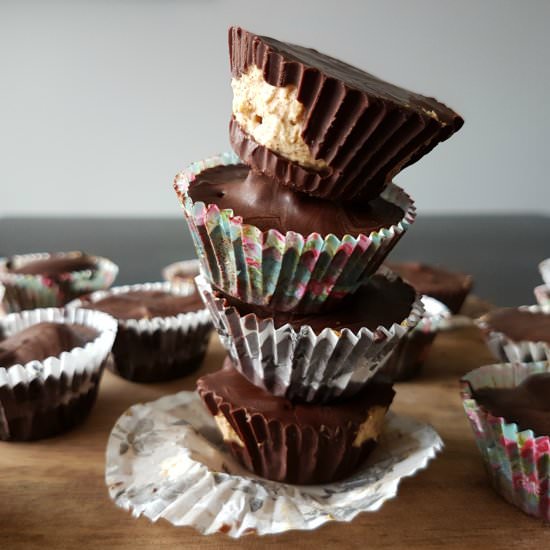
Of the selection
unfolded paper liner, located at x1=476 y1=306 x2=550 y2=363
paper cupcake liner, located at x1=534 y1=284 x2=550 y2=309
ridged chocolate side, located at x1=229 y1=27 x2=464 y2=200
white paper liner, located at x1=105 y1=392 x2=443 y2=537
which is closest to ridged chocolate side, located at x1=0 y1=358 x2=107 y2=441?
white paper liner, located at x1=105 y1=392 x2=443 y2=537

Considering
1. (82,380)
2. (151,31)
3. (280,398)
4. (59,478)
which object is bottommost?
(59,478)

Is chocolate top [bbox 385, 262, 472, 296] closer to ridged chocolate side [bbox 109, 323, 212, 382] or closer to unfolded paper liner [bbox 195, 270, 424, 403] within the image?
ridged chocolate side [bbox 109, 323, 212, 382]

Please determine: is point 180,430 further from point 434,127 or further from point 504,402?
point 434,127

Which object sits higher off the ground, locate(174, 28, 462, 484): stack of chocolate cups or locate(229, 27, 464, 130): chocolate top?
locate(229, 27, 464, 130): chocolate top

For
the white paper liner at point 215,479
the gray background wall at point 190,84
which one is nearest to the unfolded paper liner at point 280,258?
the white paper liner at point 215,479

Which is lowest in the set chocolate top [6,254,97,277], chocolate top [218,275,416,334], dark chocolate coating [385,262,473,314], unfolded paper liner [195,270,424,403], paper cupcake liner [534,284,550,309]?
chocolate top [6,254,97,277]

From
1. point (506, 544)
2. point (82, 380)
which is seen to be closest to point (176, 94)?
point (82, 380)
